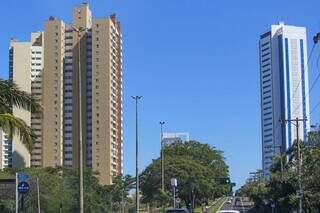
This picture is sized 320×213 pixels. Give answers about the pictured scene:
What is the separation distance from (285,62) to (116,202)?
95.5 meters

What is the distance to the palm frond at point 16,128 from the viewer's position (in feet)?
75.4

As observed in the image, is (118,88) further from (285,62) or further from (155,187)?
(285,62)

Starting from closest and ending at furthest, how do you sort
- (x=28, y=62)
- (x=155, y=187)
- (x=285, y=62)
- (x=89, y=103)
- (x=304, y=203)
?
(x=285, y=62), (x=304, y=203), (x=28, y=62), (x=89, y=103), (x=155, y=187)

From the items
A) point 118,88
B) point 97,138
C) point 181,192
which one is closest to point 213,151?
point 181,192

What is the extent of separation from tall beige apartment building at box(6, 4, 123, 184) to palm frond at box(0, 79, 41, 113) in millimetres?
14904

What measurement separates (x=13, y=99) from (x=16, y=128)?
3.58 feet

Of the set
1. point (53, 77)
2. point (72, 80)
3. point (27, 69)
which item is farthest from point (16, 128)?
point (53, 77)

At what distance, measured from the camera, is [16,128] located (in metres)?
23.7

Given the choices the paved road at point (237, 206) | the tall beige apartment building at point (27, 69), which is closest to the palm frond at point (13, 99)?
the tall beige apartment building at point (27, 69)

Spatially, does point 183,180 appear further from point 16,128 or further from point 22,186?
point 16,128

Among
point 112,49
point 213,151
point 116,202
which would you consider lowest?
point 116,202

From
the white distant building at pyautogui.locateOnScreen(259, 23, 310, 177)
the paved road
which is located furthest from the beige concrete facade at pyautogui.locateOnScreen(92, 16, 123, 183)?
the paved road

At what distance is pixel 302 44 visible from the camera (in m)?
47.2

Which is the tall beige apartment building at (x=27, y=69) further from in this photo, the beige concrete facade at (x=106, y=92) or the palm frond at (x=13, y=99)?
the palm frond at (x=13, y=99)
